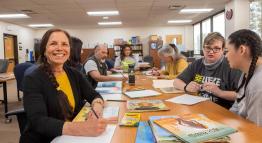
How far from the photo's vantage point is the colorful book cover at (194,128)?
104 centimetres

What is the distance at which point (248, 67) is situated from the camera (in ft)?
4.95

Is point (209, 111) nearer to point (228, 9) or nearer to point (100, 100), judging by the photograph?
point (100, 100)

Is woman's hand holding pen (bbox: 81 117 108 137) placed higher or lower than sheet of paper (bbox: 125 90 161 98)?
lower

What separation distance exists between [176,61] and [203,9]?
4.85m

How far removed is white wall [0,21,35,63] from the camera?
977 centimetres

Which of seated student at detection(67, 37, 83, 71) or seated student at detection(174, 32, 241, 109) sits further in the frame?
seated student at detection(67, 37, 83, 71)

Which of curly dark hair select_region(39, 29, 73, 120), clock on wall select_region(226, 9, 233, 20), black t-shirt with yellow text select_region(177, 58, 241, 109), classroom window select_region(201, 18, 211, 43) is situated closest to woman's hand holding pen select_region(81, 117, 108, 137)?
curly dark hair select_region(39, 29, 73, 120)

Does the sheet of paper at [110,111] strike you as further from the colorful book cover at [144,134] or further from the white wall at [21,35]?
the white wall at [21,35]

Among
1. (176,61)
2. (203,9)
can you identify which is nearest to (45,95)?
(176,61)

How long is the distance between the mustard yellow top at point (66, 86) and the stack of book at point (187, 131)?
585 millimetres

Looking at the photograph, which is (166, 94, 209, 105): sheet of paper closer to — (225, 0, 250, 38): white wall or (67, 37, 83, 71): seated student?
(67, 37, 83, 71): seated student

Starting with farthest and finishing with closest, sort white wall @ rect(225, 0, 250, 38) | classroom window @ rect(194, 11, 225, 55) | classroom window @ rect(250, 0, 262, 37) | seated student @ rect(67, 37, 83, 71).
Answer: classroom window @ rect(194, 11, 225, 55), white wall @ rect(225, 0, 250, 38), classroom window @ rect(250, 0, 262, 37), seated student @ rect(67, 37, 83, 71)

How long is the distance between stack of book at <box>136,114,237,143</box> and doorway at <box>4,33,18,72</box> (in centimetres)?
1027

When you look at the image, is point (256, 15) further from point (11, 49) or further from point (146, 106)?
point (11, 49)
